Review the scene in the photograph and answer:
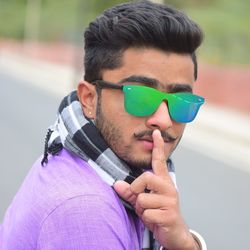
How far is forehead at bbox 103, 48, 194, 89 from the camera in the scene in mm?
2129

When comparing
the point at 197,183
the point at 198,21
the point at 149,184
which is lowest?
the point at 197,183

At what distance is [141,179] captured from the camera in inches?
Answer: 77.6

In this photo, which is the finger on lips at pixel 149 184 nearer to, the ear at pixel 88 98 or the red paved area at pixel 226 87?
the ear at pixel 88 98

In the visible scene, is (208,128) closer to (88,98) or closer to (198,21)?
(88,98)

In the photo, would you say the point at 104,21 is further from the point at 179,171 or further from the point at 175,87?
the point at 179,171

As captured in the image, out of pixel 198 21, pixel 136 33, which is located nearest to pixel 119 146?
pixel 136 33

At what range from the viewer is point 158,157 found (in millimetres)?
2055

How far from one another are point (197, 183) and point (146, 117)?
732cm

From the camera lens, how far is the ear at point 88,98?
2.30 metres

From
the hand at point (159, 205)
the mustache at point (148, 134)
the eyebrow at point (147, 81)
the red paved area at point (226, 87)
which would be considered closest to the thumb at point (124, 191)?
the hand at point (159, 205)

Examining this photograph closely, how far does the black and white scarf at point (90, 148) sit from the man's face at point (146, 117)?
55 millimetres

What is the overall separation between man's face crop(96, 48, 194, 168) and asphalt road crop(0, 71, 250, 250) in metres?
4.30

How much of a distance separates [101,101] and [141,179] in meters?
0.39

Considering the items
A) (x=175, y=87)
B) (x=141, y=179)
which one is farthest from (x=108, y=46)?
(x=141, y=179)
